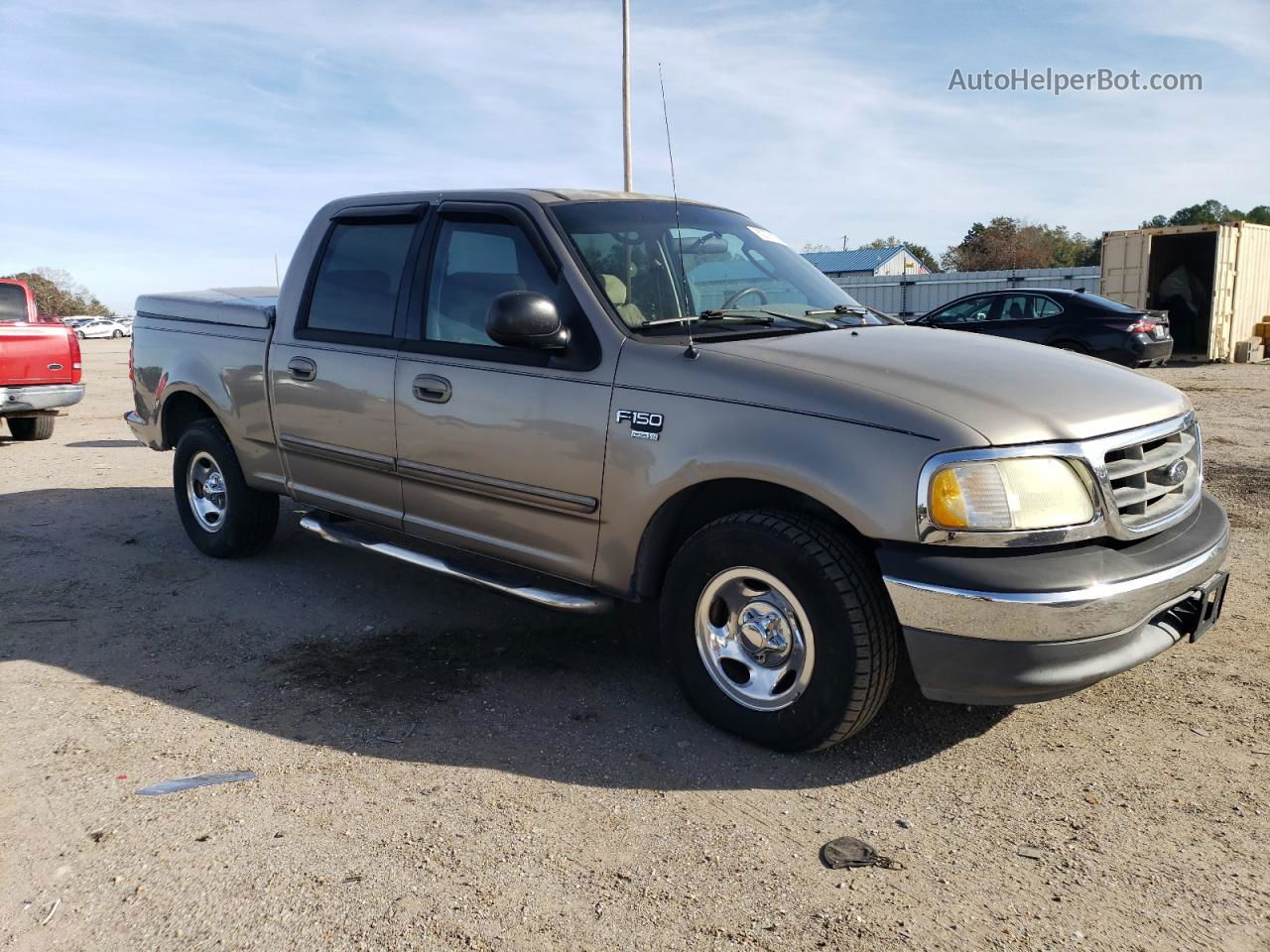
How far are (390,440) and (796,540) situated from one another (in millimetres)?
2111

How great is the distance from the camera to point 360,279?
4.98 metres

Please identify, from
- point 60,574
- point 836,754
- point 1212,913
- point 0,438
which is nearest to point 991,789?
point 836,754

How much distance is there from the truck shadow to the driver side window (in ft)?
40.1

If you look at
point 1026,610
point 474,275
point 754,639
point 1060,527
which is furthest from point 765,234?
point 1026,610

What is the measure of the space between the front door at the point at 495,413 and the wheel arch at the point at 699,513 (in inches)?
9.5

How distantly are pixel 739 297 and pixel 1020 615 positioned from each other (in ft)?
6.04

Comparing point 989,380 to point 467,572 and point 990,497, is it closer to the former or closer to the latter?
point 990,497

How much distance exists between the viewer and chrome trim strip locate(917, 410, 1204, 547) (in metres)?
3.06

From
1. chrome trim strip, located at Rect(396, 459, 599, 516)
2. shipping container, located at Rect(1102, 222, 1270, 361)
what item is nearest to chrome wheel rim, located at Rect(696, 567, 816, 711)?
chrome trim strip, located at Rect(396, 459, 599, 516)

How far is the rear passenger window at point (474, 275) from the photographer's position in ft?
14.0

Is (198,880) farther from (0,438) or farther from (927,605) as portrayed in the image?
(0,438)

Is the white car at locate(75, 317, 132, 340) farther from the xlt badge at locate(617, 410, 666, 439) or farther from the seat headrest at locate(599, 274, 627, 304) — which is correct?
the xlt badge at locate(617, 410, 666, 439)

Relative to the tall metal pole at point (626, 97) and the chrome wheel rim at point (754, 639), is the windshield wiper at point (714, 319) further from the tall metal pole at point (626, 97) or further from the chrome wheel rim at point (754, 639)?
the tall metal pole at point (626, 97)

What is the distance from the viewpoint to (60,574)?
19.4 ft
